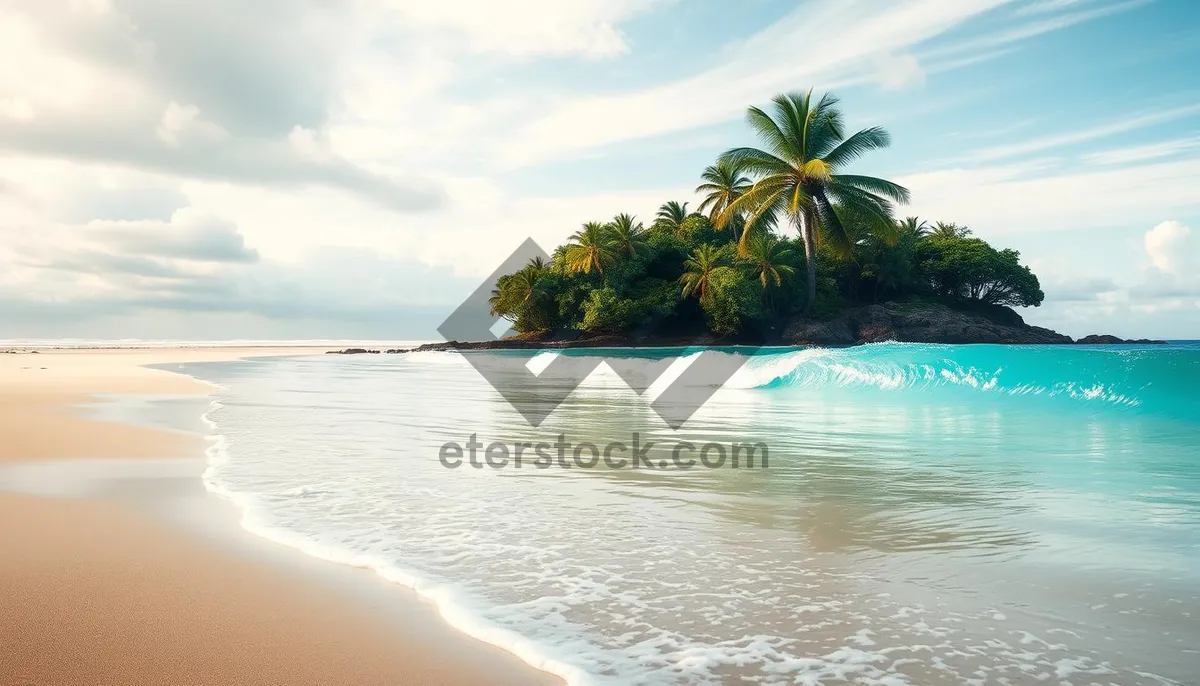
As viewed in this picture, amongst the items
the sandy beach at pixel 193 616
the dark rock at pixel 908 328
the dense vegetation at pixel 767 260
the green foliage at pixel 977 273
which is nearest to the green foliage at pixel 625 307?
the dense vegetation at pixel 767 260

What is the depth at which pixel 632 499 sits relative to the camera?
195 inches

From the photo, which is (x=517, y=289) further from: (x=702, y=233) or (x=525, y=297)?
(x=702, y=233)

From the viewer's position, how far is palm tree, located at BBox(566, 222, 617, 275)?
4612 cm

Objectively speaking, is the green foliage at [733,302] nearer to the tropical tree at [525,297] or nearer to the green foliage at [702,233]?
the green foliage at [702,233]

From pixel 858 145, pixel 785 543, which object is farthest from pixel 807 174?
pixel 785 543

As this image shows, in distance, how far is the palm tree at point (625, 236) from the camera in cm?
4688

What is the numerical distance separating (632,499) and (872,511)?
1.58m

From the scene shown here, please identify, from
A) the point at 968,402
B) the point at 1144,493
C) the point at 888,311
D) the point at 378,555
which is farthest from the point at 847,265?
the point at 378,555

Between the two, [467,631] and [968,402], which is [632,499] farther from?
[968,402]

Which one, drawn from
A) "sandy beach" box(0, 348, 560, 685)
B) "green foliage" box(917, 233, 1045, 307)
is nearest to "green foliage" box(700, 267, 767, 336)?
"green foliage" box(917, 233, 1045, 307)

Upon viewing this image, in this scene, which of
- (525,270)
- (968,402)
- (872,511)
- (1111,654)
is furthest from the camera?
(525,270)

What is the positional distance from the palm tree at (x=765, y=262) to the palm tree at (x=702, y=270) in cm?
168

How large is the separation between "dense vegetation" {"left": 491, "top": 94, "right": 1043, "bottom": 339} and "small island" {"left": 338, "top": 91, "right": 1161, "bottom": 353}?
3.6 inches

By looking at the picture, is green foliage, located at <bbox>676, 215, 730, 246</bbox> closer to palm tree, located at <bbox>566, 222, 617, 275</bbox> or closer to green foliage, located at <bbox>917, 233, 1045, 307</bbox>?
palm tree, located at <bbox>566, 222, 617, 275</bbox>
